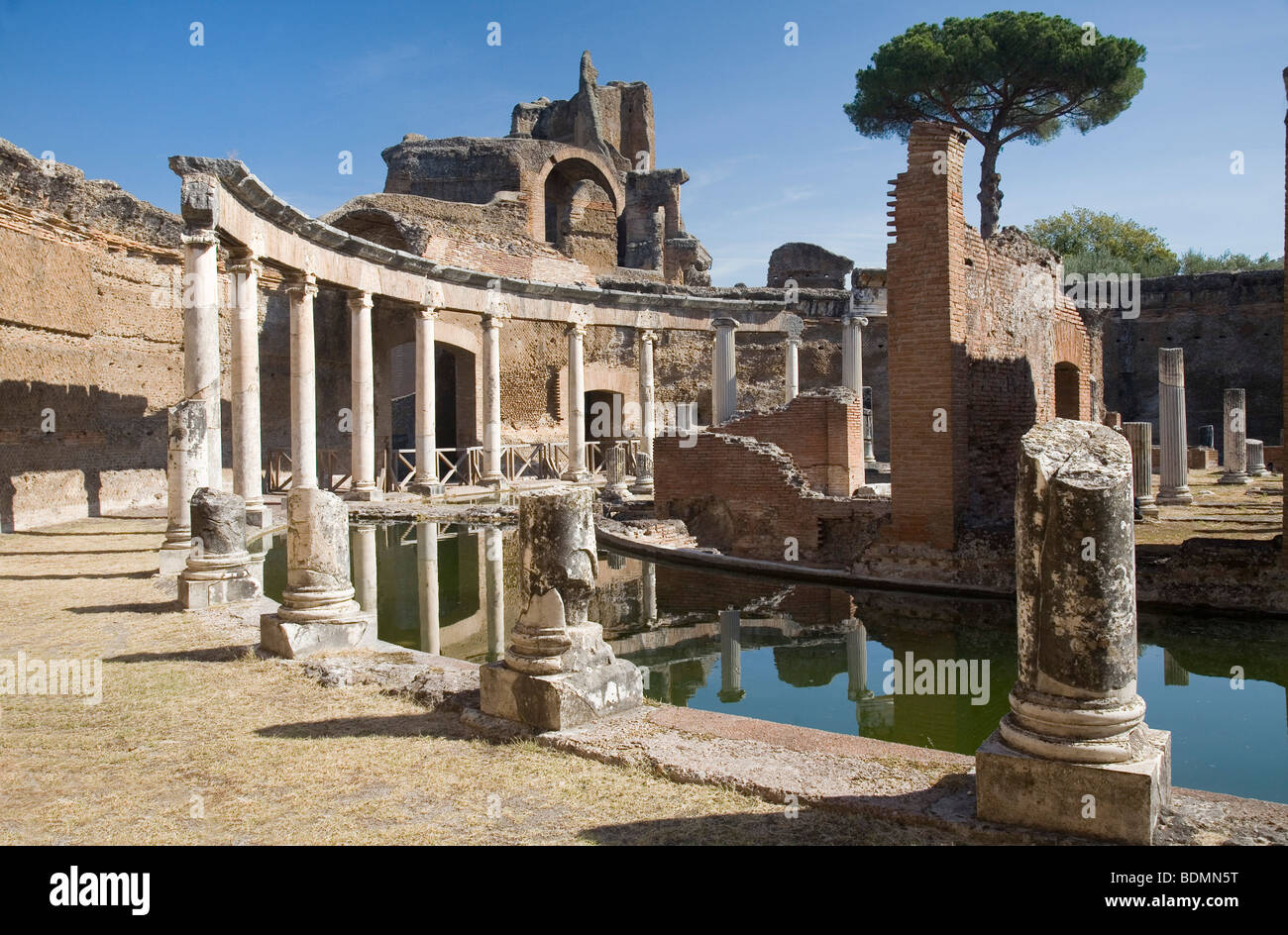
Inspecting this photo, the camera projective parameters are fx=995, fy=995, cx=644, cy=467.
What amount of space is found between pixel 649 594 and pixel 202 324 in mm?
6026

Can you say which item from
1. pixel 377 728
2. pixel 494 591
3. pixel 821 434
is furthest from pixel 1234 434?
pixel 377 728

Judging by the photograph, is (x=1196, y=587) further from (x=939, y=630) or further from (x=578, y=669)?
(x=578, y=669)

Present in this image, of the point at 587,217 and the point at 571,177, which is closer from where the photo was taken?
the point at 587,217

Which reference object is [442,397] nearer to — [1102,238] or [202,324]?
[202,324]

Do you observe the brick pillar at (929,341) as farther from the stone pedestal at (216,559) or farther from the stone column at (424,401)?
the stone column at (424,401)

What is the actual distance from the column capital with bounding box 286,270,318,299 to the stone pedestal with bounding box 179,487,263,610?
809 cm

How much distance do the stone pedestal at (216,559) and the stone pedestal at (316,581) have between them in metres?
1.72

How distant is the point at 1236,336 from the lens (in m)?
32.1

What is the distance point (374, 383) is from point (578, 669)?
832 inches

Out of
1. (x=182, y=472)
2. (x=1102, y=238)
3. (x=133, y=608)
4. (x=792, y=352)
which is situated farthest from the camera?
(x=1102, y=238)

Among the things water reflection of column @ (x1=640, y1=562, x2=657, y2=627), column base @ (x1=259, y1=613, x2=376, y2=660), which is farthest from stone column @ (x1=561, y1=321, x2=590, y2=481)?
column base @ (x1=259, y1=613, x2=376, y2=660)

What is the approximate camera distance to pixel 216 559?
8.98m

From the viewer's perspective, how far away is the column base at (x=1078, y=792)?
11.4 ft
